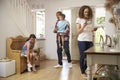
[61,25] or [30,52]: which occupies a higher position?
[61,25]

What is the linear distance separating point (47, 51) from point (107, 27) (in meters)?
3.07

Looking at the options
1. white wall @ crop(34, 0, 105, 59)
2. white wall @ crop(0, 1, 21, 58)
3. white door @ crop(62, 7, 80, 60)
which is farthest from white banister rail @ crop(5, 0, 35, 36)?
white door @ crop(62, 7, 80, 60)

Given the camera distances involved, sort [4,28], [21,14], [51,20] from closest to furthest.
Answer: [4,28]
[21,14]
[51,20]

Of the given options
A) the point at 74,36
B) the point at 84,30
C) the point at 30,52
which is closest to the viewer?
the point at 84,30

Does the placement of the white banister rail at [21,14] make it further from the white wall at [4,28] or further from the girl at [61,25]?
the girl at [61,25]

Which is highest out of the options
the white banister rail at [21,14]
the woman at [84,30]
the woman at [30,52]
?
the white banister rail at [21,14]

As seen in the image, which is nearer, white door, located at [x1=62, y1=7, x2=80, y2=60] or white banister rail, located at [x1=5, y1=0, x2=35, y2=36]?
white banister rail, located at [x1=5, y1=0, x2=35, y2=36]

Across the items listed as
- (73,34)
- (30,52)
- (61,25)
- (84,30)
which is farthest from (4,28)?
(73,34)

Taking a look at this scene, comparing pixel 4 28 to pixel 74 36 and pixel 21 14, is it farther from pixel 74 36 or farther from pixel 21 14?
pixel 74 36

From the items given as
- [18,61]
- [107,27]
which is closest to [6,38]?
[18,61]

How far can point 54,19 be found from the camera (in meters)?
6.96

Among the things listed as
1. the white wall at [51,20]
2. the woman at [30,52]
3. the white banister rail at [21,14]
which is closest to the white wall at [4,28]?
the white banister rail at [21,14]

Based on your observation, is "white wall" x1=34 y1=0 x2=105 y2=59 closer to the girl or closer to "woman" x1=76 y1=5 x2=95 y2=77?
the girl

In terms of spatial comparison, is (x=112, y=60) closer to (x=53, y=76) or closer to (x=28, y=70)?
(x=53, y=76)
